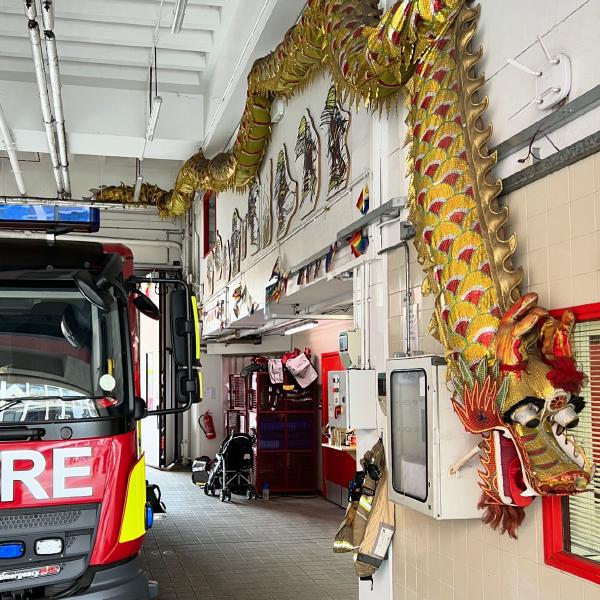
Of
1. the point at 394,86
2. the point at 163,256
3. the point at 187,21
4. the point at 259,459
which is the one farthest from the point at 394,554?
the point at 163,256

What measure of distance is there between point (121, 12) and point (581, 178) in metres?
6.83

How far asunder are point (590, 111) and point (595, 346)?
0.89 meters

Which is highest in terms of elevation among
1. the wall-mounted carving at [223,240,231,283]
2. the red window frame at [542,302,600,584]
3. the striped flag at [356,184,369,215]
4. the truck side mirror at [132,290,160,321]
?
the wall-mounted carving at [223,240,231,283]

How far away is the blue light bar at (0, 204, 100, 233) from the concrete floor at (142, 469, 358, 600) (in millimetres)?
3411

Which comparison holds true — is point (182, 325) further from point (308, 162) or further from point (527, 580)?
point (308, 162)

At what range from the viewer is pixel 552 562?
128 inches

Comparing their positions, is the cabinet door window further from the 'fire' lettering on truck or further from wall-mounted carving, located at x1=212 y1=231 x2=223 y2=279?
wall-mounted carving, located at x1=212 y1=231 x2=223 y2=279

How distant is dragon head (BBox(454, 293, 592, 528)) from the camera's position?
3.10 m

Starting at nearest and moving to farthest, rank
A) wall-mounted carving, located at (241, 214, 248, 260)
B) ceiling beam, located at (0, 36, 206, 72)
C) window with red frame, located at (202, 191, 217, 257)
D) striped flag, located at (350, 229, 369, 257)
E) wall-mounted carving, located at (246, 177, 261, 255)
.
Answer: striped flag, located at (350, 229, 369, 257) < ceiling beam, located at (0, 36, 206, 72) < wall-mounted carving, located at (246, 177, 261, 255) < wall-mounted carving, located at (241, 214, 248, 260) < window with red frame, located at (202, 191, 217, 257)

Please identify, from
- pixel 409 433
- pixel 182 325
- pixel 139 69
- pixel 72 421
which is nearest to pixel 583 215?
pixel 409 433

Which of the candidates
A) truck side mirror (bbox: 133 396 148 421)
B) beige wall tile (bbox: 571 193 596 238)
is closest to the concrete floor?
truck side mirror (bbox: 133 396 148 421)

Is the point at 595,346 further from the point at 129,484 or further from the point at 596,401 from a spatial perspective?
the point at 129,484

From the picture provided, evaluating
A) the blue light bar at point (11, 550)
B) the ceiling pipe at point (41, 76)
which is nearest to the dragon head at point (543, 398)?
the blue light bar at point (11, 550)

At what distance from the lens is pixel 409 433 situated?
438 cm
